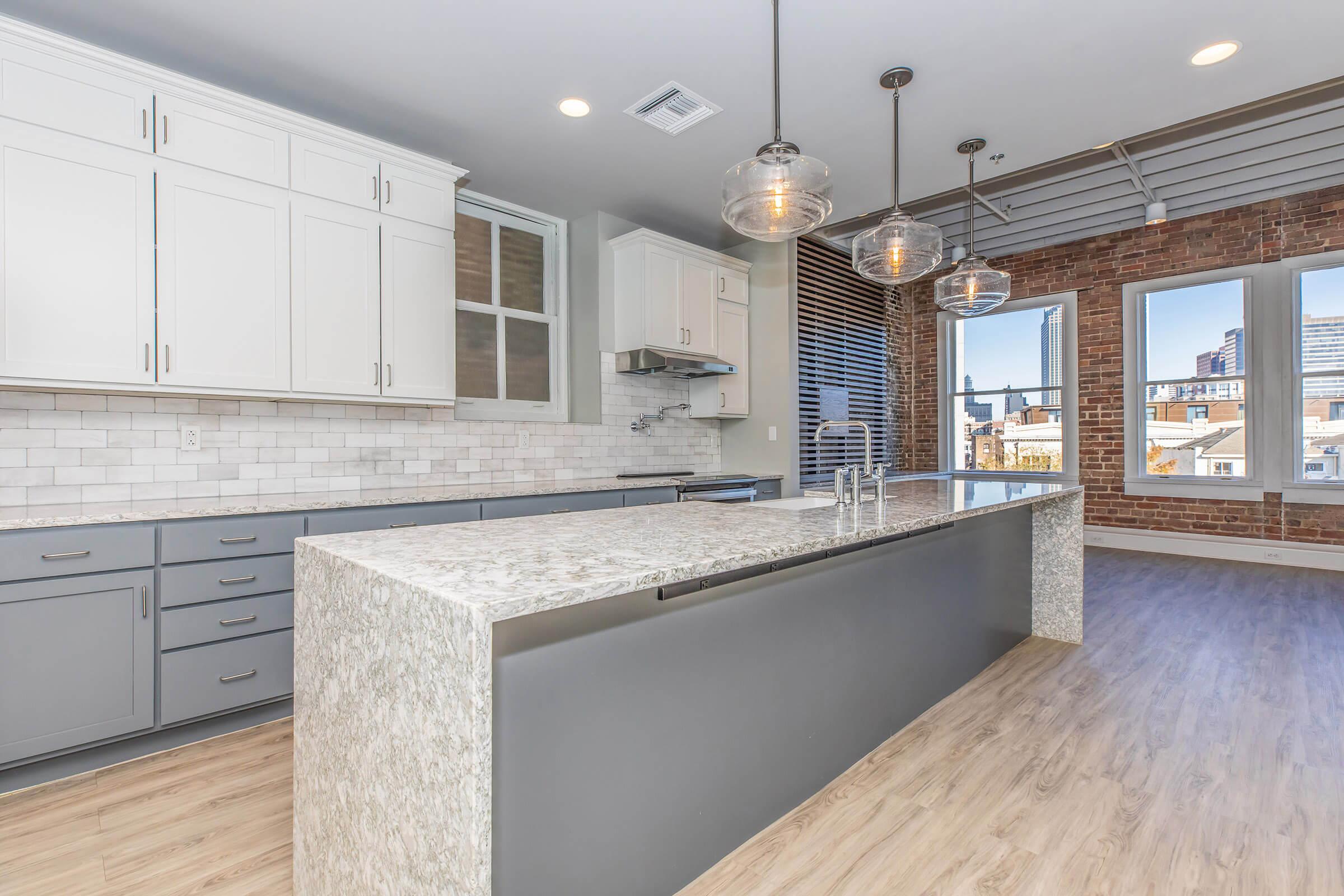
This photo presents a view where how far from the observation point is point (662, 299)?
4488 mm

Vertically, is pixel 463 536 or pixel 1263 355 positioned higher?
pixel 1263 355

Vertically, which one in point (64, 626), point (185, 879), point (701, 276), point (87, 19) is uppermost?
point (87, 19)

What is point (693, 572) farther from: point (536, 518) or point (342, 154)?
point (342, 154)

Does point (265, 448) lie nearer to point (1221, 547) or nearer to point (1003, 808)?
point (1003, 808)

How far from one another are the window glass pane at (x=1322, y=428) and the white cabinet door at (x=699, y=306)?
480cm

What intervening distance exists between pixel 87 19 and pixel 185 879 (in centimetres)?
306

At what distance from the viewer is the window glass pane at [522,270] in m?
4.37

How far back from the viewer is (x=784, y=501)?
2.67 metres

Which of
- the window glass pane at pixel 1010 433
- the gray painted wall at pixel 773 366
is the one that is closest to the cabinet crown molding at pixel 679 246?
the gray painted wall at pixel 773 366

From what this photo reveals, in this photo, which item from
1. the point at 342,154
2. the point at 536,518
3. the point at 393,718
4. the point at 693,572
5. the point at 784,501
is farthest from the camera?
the point at 342,154

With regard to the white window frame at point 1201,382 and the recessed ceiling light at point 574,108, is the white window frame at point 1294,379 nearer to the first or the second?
the white window frame at point 1201,382

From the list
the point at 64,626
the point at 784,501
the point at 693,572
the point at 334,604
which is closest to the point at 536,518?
the point at 334,604

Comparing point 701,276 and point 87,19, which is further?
point 701,276

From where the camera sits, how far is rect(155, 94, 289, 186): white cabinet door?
2582 mm
